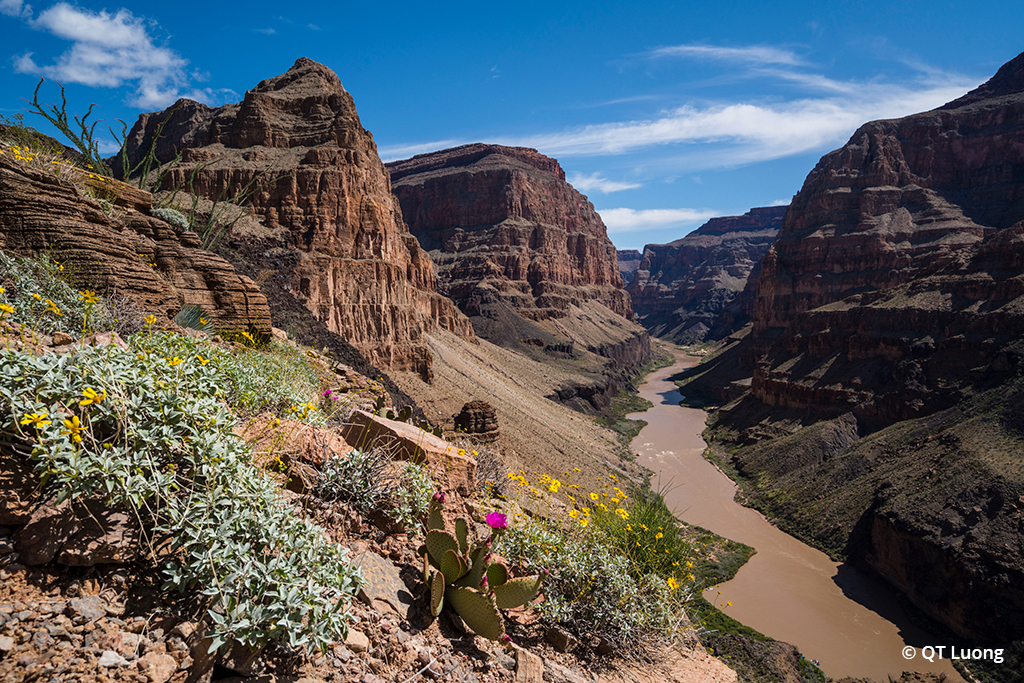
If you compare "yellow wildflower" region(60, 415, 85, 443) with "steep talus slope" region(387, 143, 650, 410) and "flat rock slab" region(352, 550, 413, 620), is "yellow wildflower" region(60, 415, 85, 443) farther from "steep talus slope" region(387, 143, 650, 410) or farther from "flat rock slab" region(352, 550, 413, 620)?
"steep talus slope" region(387, 143, 650, 410)

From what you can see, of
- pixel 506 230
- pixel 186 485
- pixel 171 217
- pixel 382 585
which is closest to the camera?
pixel 186 485

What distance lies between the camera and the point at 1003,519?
22438mm

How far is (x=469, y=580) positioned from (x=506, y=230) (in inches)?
4665

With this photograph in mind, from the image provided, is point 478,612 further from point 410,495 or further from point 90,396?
point 90,396

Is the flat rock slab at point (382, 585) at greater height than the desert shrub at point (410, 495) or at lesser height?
lesser

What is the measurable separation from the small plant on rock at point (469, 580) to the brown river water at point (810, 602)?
832 cm

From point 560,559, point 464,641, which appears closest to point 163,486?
point 464,641

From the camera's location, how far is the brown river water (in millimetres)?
19969

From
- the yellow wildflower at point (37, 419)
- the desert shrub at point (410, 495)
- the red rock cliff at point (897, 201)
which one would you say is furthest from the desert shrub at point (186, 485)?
the red rock cliff at point (897, 201)

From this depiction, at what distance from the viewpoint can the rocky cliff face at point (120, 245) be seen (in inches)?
272

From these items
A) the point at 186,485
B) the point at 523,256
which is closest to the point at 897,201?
the point at 523,256

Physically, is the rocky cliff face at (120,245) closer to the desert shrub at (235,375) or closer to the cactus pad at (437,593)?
the desert shrub at (235,375)


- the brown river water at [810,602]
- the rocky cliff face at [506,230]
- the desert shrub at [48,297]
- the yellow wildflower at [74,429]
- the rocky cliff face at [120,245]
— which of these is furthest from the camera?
the rocky cliff face at [506,230]

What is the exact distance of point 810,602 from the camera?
2436 centimetres
